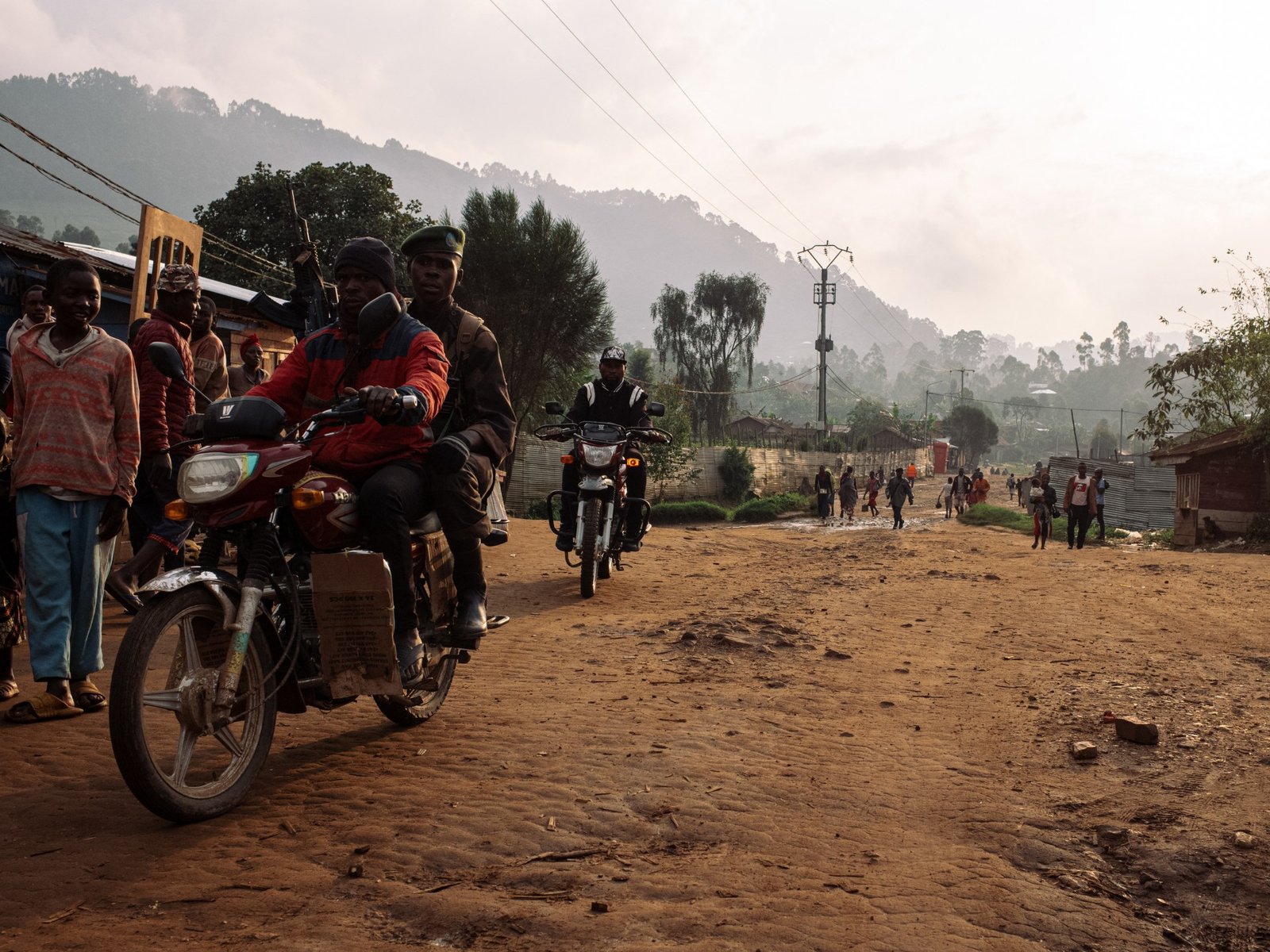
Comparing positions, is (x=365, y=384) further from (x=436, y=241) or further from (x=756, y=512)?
(x=756, y=512)

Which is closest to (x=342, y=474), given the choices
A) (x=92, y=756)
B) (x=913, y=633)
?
(x=92, y=756)

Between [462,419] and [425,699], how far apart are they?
1.32m

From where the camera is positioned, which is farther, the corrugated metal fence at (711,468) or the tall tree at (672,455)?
the tall tree at (672,455)

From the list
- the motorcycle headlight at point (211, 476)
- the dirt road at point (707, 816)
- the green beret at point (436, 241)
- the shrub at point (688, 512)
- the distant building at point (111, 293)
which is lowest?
the dirt road at point (707, 816)

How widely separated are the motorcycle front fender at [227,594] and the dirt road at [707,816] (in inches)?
14.3

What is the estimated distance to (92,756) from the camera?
13.0ft

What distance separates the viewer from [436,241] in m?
4.69

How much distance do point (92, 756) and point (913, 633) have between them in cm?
570

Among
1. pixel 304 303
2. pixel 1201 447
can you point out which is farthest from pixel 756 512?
pixel 304 303

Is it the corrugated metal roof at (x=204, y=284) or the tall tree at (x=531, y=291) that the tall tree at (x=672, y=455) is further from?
the corrugated metal roof at (x=204, y=284)

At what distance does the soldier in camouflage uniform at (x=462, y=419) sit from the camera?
392 cm

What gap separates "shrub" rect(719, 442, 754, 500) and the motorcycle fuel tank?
36403mm

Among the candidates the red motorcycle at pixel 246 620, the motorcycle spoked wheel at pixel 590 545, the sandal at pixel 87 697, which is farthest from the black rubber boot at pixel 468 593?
the motorcycle spoked wheel at pixel 590 545

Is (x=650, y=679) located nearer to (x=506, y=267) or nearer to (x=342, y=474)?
(x=342, y=474)
